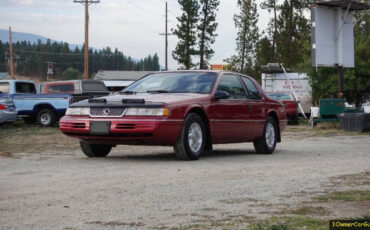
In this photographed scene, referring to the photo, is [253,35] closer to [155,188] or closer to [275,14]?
[275,14]

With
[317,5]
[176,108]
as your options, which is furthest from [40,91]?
[176,108]

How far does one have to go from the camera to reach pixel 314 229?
4746mm

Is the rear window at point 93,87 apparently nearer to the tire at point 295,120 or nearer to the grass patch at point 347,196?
the tire at point 295,120

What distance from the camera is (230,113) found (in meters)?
11.6

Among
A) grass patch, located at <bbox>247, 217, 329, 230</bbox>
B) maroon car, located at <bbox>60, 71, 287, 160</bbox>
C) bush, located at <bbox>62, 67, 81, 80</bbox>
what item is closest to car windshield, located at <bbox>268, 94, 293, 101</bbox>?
maroon car, located at <bbox>60, 71, 287, 160</bbox>

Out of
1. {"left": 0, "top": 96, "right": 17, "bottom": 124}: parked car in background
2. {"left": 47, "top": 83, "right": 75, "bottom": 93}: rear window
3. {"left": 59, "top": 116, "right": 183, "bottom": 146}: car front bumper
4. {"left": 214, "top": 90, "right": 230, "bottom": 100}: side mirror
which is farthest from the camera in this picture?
{"left": 47, "top": 83, "right": 75, "bottom": 93}: rear window

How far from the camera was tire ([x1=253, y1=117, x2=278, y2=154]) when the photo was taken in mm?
12602

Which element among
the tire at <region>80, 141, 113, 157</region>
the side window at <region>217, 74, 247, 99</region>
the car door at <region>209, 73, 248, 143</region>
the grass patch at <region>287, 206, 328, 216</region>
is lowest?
the grass patch at <region>287, 206, 328, 216</region>

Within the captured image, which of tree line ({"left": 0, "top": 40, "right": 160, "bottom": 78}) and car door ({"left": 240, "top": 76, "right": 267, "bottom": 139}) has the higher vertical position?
tree line ({"left": 0, "top": 40, "right": 160, "bottom": 78})

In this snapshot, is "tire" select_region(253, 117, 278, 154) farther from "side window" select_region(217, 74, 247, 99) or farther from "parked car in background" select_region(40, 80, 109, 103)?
"parked car in background" select_region(40, 80, 109, 103)

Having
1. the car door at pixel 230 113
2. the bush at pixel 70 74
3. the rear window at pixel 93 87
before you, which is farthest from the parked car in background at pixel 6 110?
the bush at pixel 70 74

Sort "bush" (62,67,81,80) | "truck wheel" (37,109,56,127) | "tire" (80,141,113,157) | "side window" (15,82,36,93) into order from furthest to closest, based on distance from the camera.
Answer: "bush" (62,67,81,80)
"side window" (15,82,36,93)
"truck wheel" (37,109,56,127)
"tire" (80,141,113,157)

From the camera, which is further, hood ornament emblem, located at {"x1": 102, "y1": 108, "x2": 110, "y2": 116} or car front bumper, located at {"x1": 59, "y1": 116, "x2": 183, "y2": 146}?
hood ornament emblem, located at {"x1": 102, "y1": 108, "x2": 110, "y2": 116}

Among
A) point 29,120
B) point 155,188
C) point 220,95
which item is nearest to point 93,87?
point 29,120
